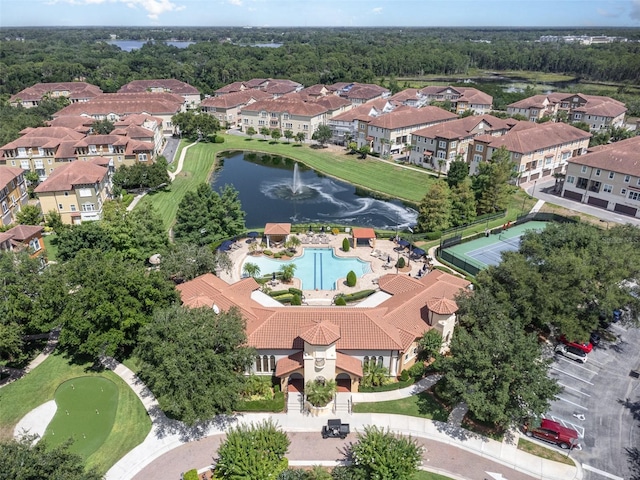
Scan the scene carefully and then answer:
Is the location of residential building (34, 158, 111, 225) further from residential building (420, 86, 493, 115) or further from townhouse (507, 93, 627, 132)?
townhouse (507, 93, 627, 132)

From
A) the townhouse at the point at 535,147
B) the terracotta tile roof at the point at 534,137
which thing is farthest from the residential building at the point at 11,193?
the terracotta tile roof at the point at 534,137

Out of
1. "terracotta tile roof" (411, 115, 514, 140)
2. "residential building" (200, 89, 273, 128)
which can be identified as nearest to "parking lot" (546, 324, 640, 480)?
"terracotta tile roof" (411, 115, 514, 140)

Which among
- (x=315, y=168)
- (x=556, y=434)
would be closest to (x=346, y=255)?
(x=556, y=434)

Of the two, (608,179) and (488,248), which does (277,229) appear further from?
(608,179)

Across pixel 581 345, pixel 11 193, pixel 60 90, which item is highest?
pixel 60 90

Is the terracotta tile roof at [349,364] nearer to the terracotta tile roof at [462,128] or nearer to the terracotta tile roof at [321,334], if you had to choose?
the terracotta tile roof at [321,334]
